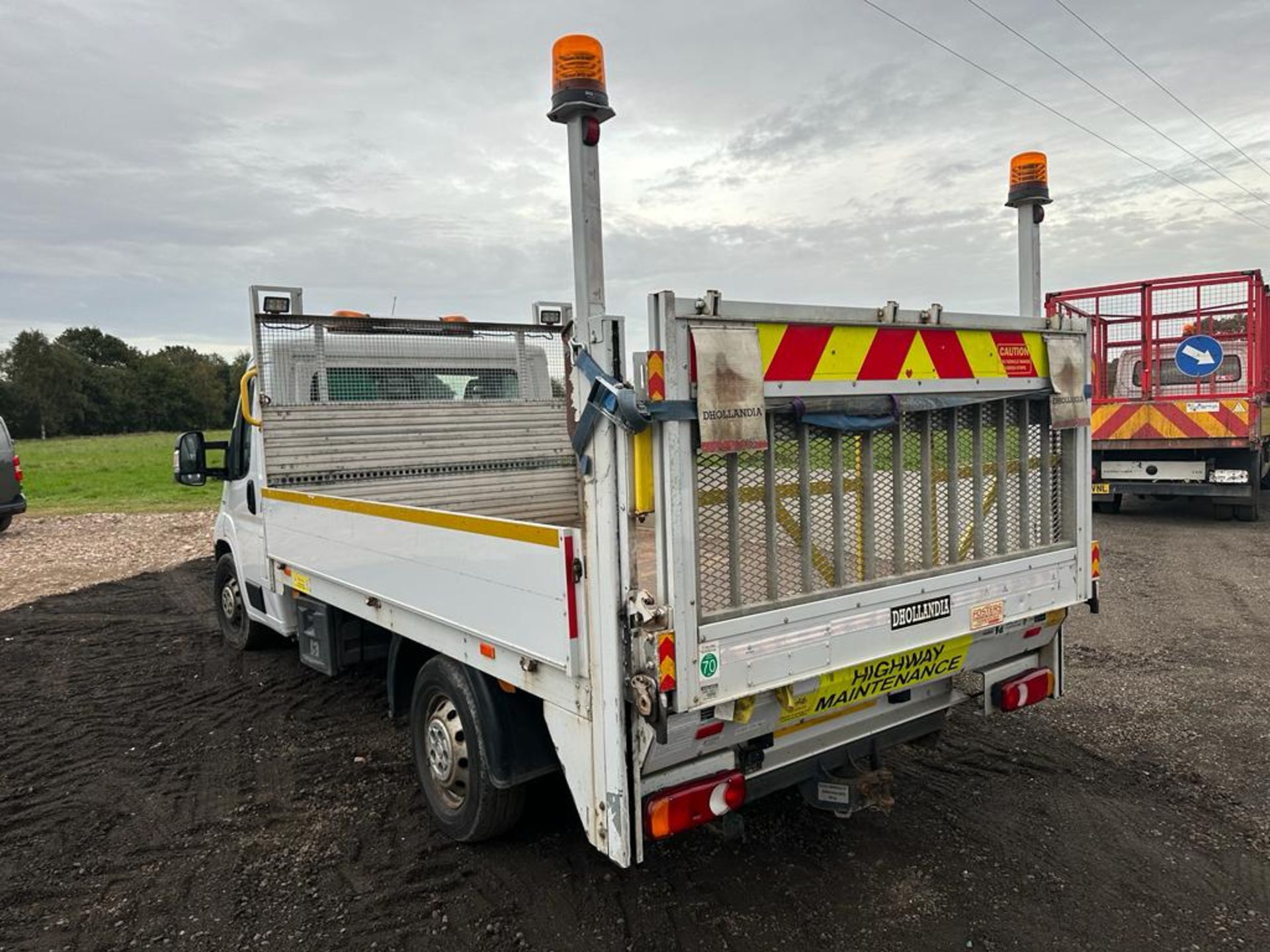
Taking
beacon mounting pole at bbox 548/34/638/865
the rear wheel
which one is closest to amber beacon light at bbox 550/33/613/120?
beacon mounting pole at bbox 548/34/638/865

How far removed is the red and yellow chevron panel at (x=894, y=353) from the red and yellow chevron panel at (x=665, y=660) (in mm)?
846

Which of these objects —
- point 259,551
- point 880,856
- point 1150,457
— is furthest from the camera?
point 1150,457

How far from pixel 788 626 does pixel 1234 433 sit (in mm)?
10638

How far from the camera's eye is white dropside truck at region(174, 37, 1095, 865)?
2584 millimetres

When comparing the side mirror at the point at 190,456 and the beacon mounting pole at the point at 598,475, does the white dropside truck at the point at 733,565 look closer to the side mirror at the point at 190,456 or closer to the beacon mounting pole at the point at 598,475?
→ the beacon mounting pole at the point at 598,475

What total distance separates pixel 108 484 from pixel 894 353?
24.3 metres

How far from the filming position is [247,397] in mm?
5566

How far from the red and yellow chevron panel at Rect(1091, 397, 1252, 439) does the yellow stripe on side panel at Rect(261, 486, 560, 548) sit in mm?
10636

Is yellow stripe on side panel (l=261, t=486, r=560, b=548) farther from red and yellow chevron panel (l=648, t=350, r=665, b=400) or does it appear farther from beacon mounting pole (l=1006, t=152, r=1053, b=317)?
beacon mounting pole (l=1006, t=152, r=1053, b=317)

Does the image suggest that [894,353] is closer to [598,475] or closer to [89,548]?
[598,475]

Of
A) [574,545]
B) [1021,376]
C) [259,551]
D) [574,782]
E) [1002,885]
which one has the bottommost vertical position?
[1002,885]

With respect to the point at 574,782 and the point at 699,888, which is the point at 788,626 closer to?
the point at 574,782

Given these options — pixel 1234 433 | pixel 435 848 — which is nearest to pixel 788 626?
pixel 435 848

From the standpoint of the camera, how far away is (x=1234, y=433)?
35.8ft
